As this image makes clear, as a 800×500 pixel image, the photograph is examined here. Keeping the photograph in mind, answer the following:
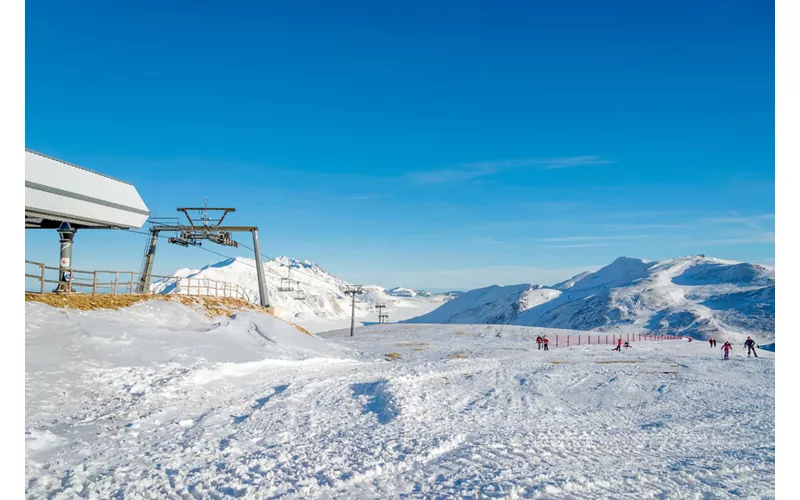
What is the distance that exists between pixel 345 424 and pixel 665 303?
103 meters

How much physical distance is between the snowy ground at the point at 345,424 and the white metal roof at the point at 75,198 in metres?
3.81

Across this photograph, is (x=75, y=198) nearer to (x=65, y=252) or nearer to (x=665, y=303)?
(x=65, y=252)

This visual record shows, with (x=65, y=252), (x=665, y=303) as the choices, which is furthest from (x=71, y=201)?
(x=665, y=303)

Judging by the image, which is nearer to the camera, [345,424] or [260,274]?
[345,424]

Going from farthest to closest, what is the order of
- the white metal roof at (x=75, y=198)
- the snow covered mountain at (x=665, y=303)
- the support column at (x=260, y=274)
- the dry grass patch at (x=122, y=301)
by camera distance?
the snow covered mountain at (x=665, y=303)
the support column at (x=260, y=274)
the dry grass patch at (x=122, y=301)
the white metal roof at (x=75, y=198)

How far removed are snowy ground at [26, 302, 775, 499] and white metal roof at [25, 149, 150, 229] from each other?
381cm

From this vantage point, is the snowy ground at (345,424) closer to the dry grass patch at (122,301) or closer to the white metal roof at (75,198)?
the dry grass patch at (122,301)

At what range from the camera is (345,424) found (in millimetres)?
12734

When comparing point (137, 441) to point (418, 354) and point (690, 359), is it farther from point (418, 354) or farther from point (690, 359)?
point (690, 359)

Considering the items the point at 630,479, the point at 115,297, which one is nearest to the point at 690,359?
the point at 630,479

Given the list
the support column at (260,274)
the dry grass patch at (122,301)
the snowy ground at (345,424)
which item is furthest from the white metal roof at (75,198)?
the support column at (260,274)

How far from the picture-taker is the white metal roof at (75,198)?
55.9 ft

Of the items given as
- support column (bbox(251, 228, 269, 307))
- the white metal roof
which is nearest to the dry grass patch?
the white metal roof

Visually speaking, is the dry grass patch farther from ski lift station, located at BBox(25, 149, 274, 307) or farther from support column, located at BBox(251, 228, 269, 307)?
support column, located at BBox(251, 228, 269, 307)
